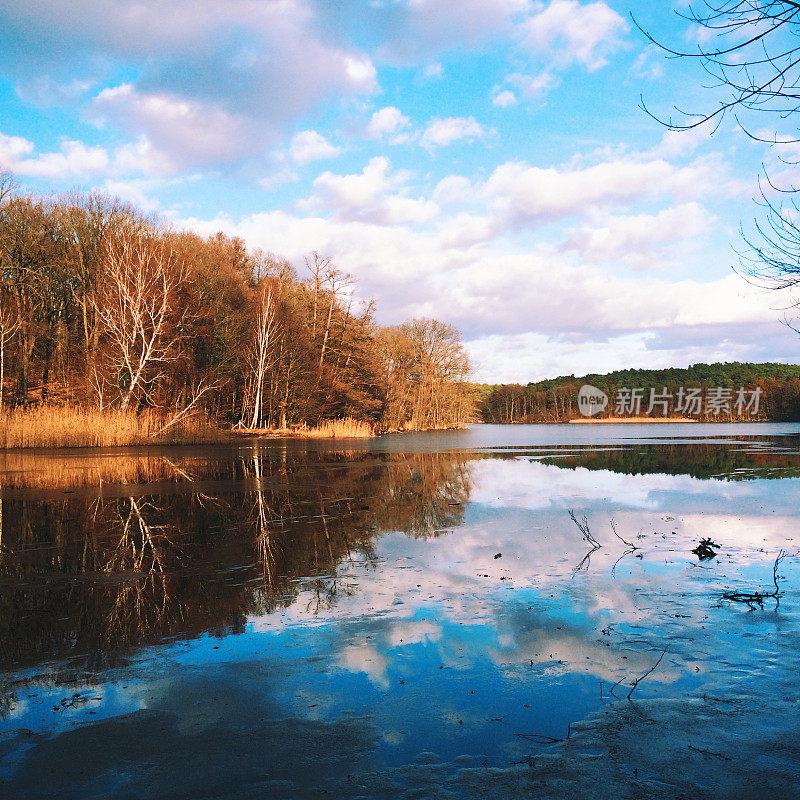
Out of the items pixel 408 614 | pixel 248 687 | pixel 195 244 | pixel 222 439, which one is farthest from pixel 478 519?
pixel 195 244

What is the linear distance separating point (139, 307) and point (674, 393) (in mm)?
123726

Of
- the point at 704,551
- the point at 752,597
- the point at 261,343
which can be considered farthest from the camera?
the point at 261,343

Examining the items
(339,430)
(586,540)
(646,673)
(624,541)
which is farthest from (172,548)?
(339,430)

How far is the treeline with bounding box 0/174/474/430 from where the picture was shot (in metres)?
32.5

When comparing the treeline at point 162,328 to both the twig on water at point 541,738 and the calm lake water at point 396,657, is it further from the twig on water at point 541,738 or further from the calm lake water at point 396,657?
the twig on water at point 541,738

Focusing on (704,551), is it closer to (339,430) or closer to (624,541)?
(624,541)

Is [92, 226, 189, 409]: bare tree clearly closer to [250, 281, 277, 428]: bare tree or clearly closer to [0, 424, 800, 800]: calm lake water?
[250, 281, 277, 428]: bare tree

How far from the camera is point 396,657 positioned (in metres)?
4.38

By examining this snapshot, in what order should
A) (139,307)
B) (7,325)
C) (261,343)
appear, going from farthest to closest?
(261,343)
(7,325)
(139,307)

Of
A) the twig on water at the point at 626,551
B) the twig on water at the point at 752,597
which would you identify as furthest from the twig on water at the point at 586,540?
the twig on water at the point at 752,597

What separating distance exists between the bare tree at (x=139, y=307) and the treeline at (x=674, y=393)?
80.6 m

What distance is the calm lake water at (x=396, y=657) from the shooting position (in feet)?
9.74

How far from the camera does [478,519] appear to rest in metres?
10.4

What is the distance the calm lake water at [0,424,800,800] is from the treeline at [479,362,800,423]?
103 metres
